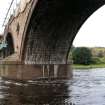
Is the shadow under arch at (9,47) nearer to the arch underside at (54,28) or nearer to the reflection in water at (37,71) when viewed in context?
the reflection in water at (37,71)

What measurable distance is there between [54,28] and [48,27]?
848 millimetres

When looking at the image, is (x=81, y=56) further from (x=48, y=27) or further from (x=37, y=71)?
(x=48, y=27)

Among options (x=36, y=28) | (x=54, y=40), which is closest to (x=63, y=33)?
(x=54, y=40)

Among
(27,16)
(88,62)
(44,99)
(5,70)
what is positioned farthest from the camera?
(88,62)

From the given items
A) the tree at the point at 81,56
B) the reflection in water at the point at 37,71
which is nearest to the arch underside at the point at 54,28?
the reflection in water at the point at 37,71

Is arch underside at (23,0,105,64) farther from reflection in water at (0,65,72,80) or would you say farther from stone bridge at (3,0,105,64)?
reflection in water at (0,65,72,80)

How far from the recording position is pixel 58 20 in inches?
1340

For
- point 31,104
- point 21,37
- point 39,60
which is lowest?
point 31,104

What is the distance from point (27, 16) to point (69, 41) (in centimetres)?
709

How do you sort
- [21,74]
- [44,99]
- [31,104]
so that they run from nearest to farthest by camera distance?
[31,104] < [44,99] < [21,74]

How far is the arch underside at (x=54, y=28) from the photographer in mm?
30188

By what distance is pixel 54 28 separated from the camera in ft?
117

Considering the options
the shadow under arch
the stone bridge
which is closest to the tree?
the shadow under arch

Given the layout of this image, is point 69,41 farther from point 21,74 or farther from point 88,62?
point 88,62
